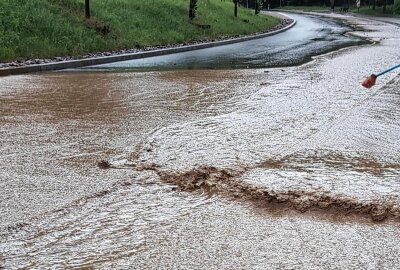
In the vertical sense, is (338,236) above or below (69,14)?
below

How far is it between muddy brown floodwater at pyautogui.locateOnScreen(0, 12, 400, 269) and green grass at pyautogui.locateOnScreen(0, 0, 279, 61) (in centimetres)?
681

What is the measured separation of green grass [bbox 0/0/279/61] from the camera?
1475 cm

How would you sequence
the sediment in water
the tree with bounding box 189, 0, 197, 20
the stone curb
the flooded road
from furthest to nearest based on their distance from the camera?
the tree with bounding box 189, 0, 197, 20 → the flooded road → the stone curb → the sediment in water

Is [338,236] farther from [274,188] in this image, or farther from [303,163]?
[303,163]

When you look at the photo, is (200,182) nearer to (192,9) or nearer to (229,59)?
(229,59)

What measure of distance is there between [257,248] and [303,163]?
5.73 feet

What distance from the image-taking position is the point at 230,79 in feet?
34.2

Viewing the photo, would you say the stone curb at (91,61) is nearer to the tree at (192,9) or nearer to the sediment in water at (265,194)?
the tree at (192,9)

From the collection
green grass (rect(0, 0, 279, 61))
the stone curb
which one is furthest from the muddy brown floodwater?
green grass (rect(0, 0, 279, 61))

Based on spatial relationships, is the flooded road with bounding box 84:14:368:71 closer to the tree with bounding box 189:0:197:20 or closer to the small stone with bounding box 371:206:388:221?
the tree with bounding box 189:0:197:20

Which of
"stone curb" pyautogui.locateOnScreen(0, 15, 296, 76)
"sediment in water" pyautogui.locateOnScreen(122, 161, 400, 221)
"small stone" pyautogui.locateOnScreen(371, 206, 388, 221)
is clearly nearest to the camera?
"small stone" pyautogui.locateOnScreen(371, 206, 388, 221)

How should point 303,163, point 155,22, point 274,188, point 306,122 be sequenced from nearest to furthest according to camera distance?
1. point 274,188
2. point 303,163
3. point 306,122
4. point 155,22

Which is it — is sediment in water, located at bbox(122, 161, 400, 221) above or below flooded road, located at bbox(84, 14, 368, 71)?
below

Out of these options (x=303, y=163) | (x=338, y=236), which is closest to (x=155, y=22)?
(x=303, y=163)
